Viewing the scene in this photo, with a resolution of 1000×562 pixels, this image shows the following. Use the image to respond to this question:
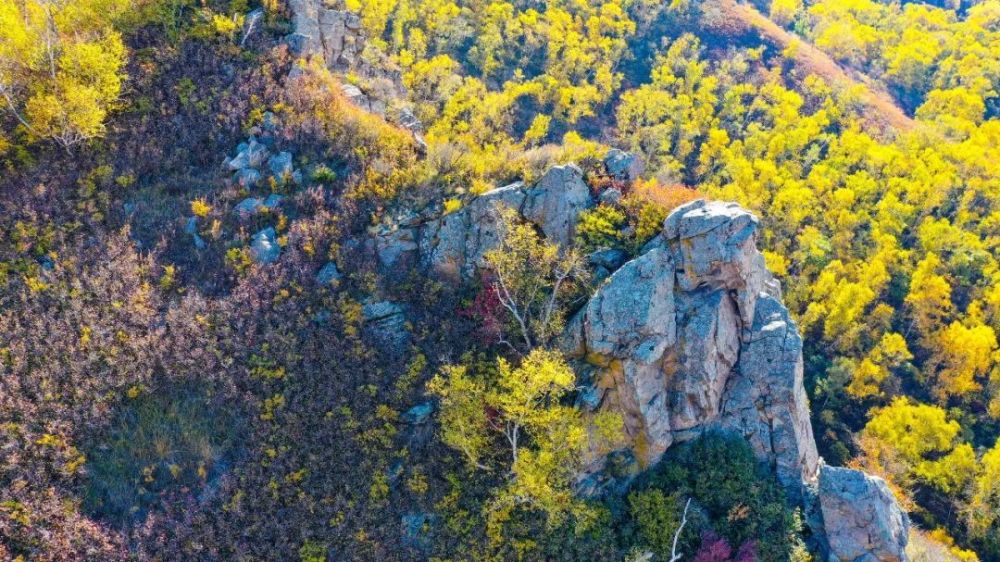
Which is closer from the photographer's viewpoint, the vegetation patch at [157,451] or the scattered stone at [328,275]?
the vegetation patch at [157,451]

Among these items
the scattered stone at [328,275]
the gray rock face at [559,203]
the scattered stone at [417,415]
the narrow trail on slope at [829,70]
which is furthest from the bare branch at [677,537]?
the narrow trail on slope at [829,70]

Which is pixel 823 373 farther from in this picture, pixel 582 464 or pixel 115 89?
pixel 115 89

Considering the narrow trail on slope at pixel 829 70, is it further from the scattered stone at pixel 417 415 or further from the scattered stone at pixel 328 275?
the scattered stone at pixel 417 415

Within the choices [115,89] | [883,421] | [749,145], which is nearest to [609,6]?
[749,145]

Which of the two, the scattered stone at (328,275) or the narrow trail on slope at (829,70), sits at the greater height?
the scattered stone at (328,275)

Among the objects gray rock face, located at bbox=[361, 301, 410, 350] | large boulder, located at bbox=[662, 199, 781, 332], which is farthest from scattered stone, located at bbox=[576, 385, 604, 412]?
gray rock face, located at bbox=[361, 301, 410, 350]

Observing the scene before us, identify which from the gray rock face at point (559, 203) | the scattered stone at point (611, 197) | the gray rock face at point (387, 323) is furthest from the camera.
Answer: the scattered stone at point (611, 197)

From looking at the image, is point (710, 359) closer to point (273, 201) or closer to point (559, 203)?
point (559, 203)
